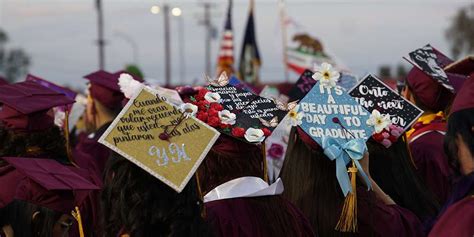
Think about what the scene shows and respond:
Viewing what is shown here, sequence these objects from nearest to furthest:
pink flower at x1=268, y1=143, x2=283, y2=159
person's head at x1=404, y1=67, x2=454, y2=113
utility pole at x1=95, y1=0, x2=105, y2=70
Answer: person's head at x1=404, y1=67, x2=454, y2=113 < pink flower at x1=268, y1=143, x2=283, y2=159 < utility pole at x1=95, y1=0, x2=105, y2=70

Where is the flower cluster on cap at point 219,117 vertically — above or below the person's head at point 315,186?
above

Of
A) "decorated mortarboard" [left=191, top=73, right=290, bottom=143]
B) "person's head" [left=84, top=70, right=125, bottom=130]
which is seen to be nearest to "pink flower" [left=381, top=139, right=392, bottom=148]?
"decorated mortarboard" [left=191, top=73, right=290, bottom=143]

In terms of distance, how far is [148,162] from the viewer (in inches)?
108

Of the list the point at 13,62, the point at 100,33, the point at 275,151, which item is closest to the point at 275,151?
the point at 275,151

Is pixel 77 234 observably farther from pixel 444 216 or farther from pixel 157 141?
pixel 444 216

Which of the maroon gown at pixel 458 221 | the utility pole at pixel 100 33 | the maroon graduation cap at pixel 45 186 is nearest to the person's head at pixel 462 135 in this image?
the maroon gown at pixel 458 221

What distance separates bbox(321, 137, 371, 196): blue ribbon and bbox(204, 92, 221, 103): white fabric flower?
0.59 metres

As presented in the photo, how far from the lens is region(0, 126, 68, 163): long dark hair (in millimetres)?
4246

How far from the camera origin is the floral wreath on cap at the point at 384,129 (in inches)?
159

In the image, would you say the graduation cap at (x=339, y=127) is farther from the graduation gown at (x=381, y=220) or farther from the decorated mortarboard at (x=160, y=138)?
the decorated mortarboard at (x=160, y=138)

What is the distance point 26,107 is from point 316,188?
1.70m

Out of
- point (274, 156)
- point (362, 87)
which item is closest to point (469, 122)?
point (362, 87)

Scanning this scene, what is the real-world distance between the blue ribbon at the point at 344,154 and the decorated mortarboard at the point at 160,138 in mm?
1006

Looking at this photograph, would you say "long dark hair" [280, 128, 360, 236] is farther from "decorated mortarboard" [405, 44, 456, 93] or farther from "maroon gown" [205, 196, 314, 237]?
"decorated mortarboard" [405, 44, 456, 93]
